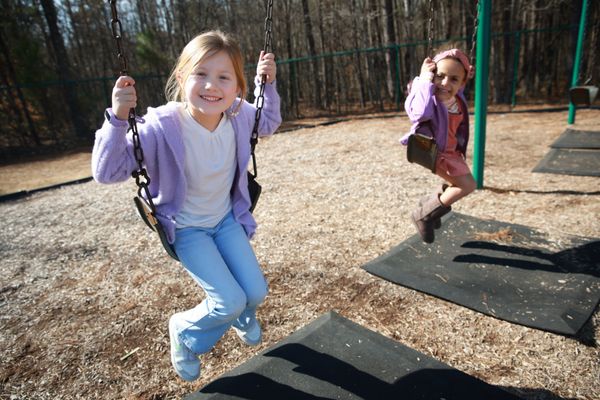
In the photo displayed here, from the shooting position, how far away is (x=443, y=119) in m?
2.68

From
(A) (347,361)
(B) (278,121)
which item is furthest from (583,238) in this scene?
(B) (278,121)

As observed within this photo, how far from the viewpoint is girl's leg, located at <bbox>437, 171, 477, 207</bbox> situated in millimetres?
2846

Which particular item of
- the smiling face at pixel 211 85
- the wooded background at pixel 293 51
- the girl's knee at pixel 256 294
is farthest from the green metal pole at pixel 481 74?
the wooded background at pixel 293 51

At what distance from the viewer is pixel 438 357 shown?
82.0 inches

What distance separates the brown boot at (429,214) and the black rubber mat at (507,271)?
0.52 feet

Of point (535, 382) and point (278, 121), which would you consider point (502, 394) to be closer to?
point (535, 382)

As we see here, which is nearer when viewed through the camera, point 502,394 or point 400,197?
point 502,394

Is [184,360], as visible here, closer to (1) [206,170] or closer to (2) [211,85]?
(1) [206,170]

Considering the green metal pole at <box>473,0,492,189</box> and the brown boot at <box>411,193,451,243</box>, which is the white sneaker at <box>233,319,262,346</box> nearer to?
the brown boot at <box>411,193,451,243</box>

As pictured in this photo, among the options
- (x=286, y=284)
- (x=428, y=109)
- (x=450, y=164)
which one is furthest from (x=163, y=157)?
(x=450, y=164)

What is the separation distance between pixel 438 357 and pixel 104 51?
53.2ft

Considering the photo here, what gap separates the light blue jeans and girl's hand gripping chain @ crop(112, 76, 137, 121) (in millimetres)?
549

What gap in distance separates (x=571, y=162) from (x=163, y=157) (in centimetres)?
494

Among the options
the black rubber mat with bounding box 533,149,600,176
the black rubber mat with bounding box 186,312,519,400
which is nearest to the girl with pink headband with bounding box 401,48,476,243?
the black rubber mat with bounding box 186,312,519,400
